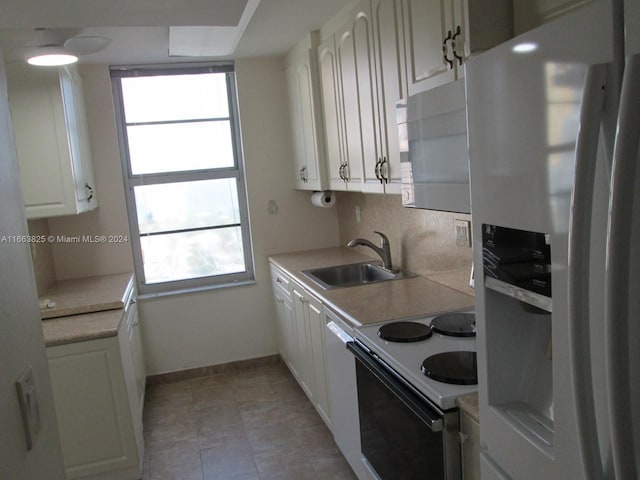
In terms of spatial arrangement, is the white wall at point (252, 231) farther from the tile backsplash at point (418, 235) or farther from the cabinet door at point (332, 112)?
the cabinet door at point (332, 112)

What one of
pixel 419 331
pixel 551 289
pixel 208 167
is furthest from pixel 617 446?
pixel 208 167

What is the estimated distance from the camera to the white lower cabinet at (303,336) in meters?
2.92

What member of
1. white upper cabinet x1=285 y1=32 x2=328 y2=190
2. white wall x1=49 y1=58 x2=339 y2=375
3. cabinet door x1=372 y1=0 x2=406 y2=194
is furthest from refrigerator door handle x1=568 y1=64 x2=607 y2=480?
white wall x1=49 y1=58 x2=339 y2=375

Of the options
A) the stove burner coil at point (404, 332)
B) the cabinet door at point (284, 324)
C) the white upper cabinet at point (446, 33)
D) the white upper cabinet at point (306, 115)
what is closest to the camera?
the white upper cabinet at point (446, 33)

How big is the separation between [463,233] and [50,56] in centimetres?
210

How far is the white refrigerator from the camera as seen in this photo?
734mm

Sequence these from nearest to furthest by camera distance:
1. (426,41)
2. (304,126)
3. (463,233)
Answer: (426,41) → (463,233) → (304,126)

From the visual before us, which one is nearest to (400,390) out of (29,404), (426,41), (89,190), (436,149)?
(436,149)

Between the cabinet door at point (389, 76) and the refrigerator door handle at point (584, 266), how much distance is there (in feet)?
4.92

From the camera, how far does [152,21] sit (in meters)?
1.45

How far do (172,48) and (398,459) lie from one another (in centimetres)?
283

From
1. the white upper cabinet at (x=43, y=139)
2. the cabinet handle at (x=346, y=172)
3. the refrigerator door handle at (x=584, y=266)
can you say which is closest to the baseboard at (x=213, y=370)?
the white upper cabinet at (x=43, y=139)

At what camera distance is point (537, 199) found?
3.11ft

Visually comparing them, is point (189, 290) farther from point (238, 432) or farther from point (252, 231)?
point (238, 432)
